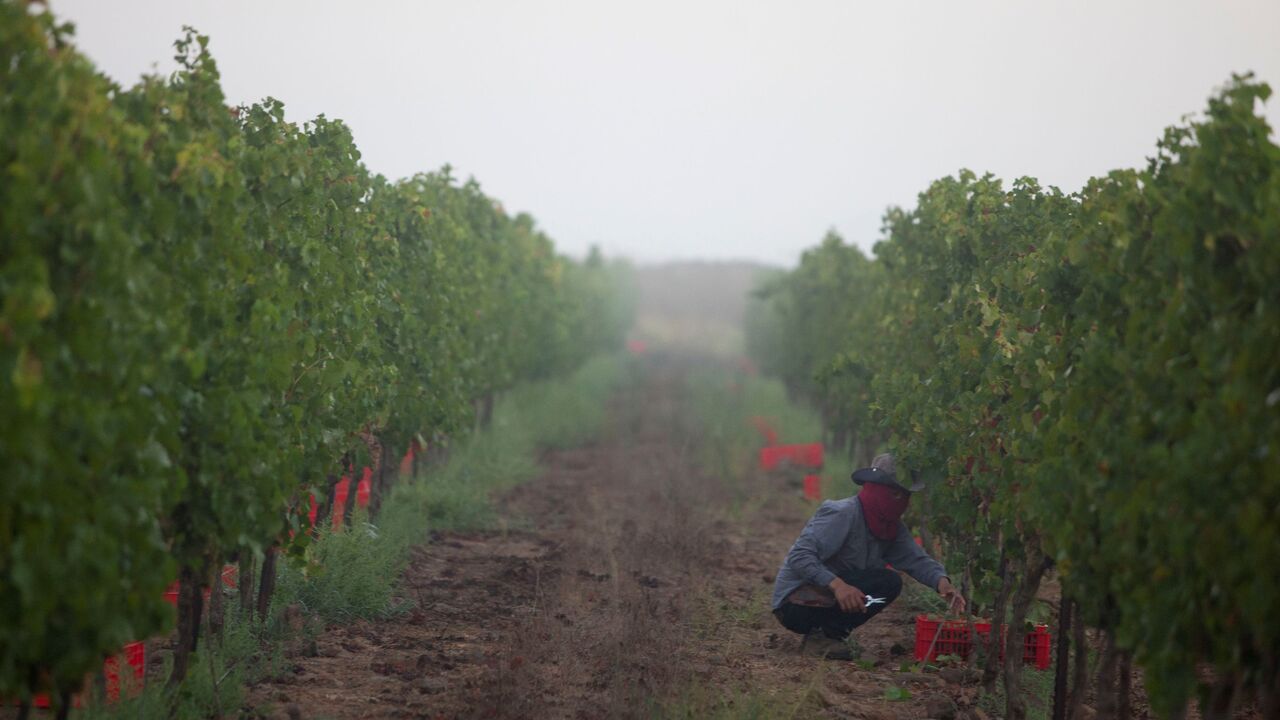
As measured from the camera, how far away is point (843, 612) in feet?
25.4

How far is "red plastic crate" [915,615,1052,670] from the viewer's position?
25.1 ft

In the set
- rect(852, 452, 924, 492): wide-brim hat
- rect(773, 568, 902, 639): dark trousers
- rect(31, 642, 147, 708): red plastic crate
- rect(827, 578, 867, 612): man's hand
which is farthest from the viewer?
rect(773, 568, 902, 639): dark trousers

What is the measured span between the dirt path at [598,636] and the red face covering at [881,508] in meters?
0.89

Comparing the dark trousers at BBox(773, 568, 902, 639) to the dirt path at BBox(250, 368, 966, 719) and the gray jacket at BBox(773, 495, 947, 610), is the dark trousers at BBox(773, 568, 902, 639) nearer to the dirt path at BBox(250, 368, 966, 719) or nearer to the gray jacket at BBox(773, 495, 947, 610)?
the gray jacket at BBox(773, 495, 947, 610)

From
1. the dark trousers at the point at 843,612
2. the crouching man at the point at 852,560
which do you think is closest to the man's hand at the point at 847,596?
the crouching man at the point at 852,560

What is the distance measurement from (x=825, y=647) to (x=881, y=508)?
1.01m

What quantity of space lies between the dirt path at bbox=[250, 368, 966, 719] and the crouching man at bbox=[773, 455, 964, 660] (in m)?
0.27

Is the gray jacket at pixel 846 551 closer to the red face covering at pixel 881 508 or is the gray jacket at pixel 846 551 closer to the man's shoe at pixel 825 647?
the red face covering at pixel 881 508

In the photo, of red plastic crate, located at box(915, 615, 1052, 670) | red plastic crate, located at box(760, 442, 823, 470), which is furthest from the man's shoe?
red plastic crate, located at box(760, 442, 823, 470)

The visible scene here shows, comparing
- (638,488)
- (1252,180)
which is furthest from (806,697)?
(638,488)

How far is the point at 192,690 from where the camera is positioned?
237 inches

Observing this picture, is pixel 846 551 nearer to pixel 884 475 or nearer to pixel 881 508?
pixel 881 508

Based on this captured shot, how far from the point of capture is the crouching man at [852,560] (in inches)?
302

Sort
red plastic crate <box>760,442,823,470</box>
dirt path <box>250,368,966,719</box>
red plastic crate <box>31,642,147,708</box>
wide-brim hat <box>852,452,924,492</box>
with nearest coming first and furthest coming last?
red plastic crate <box>31,642,147,708</box>
dirt path <box>250,368,966,719</box>
wide-brim hat <box>852,452,924,492</box>
red plastic crate <box>760,442,823,470</box>
